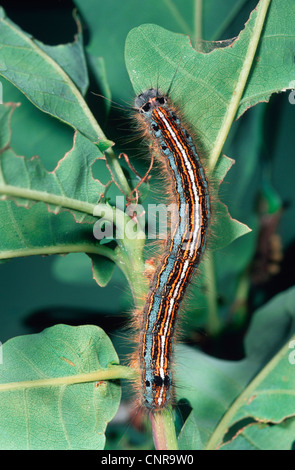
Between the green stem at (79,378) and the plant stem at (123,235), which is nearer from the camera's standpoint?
the plant stem at (123,235)

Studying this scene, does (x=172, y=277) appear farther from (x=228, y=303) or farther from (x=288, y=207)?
(x=288, y=207)

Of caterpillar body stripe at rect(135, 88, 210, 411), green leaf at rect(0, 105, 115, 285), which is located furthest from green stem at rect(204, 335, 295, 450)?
green leaf at rect(0, 105, 115, 285)

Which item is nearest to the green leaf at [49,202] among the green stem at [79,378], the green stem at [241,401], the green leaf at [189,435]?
the green stem at [79,378]

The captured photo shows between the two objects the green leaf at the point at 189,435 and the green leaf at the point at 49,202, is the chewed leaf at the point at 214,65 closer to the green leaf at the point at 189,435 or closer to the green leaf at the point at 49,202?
the green leaf at the point at 49,202

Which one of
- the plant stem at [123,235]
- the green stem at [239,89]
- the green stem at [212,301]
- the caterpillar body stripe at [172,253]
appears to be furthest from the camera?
the green stem at [212,301]

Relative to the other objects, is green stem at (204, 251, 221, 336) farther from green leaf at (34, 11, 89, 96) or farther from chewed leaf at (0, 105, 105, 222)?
green leaf at (34, 11, 89, 96)

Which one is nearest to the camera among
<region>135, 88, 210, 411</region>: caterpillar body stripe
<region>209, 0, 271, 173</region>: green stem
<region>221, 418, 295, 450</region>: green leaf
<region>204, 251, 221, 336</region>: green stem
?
<region>209, 0, 271, 173</region>: green stem
